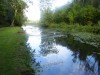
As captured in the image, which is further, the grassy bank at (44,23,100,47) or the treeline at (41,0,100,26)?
the treeline at (41,0,100,26)

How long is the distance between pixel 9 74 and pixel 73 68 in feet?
12.4

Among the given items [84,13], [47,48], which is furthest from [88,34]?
[84,13]

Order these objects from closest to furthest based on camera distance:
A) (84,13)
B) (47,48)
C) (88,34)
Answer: (47,48) → (88,34) → (84,13)

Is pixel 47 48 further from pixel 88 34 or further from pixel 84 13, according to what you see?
pixel 84 13

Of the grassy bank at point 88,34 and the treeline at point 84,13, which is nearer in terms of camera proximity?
the grassy bank at point 88,34

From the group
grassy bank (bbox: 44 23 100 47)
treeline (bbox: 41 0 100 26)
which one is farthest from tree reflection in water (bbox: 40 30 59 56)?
treeline (bbox: 41 0 100 26)

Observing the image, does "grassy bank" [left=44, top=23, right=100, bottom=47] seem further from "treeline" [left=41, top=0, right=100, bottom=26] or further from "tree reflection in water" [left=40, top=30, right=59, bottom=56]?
"tree reflection in water" [left=40, top=30, right=59, bottom=56]

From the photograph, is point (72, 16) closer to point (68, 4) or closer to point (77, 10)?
point (77, 10)

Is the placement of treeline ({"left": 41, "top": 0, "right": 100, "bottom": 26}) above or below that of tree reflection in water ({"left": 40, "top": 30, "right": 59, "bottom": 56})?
above

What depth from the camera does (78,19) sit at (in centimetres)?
4625

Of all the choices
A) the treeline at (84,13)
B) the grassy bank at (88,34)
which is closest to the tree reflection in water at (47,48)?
the grassy bank at (88,34)

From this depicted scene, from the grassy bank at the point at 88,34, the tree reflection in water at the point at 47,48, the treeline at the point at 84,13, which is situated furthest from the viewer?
the treeline at the point at 84,13

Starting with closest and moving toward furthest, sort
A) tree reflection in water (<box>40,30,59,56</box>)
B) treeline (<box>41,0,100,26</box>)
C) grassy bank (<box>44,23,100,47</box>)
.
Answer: tree reflection in water (<box>40,30,59,56</box>)
grassy bank (<box>44,23,100,47</box>)
treeline (<box>41,0,100,26</box>)

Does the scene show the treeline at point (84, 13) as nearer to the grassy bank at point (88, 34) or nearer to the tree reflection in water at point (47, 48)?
the grassy bank at point (88, 34)
